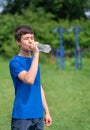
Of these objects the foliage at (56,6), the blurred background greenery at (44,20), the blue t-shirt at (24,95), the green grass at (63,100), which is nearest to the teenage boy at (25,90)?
the blue t-shirt at (24,95)

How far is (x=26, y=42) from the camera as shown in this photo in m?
4.12

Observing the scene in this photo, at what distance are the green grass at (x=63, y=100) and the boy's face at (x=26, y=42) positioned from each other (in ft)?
11.1

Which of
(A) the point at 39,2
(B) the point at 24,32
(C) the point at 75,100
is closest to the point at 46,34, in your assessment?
(A) the point at 39,2

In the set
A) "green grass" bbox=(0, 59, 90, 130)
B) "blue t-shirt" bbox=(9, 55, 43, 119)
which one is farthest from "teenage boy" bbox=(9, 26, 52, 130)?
"green grass" bbox=(0, 59, 90, 130)

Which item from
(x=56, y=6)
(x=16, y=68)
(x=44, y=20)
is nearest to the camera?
(x=16, y=68)

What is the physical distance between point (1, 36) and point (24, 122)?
71.5ft

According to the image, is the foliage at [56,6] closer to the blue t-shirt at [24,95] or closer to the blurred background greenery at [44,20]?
the blurred background greenery at [44,20]

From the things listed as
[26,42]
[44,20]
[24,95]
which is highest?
[26,42]

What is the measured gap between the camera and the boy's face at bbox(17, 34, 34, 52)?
13.4ft

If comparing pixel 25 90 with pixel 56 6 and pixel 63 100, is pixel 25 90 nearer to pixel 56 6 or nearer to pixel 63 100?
pixel 63 100

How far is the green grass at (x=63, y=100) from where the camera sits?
785 cm

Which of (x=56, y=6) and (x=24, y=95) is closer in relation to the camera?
(x=24, y=95)

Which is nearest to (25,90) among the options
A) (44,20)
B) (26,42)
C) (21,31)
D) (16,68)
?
(16,68)

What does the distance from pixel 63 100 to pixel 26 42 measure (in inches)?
264
